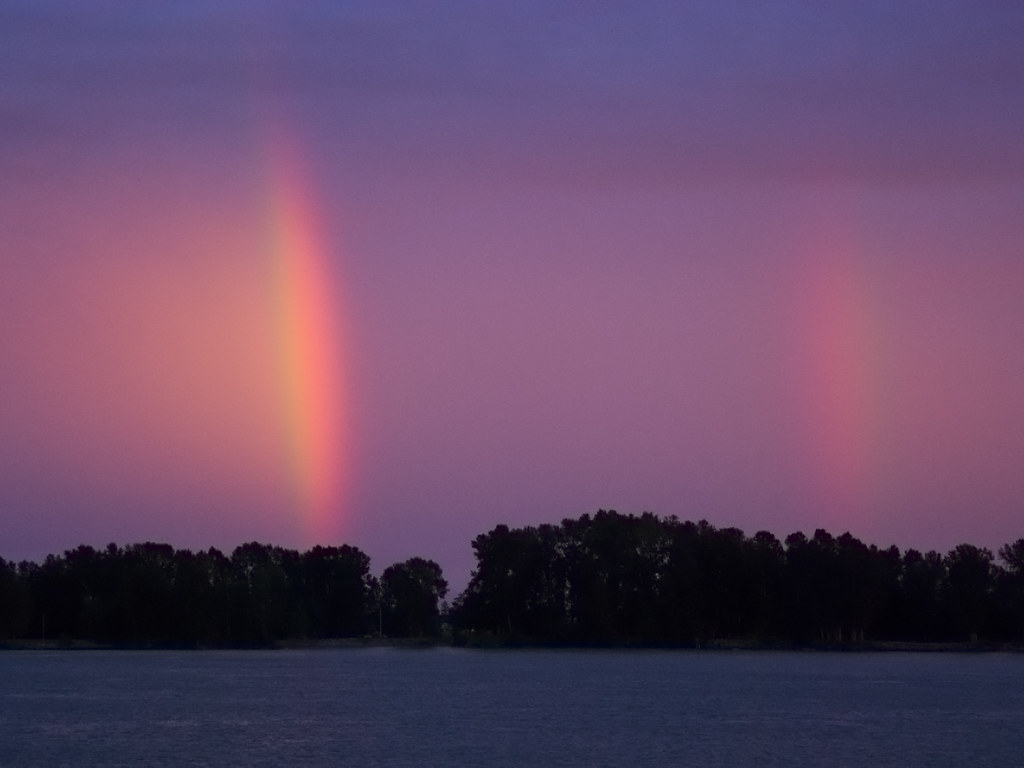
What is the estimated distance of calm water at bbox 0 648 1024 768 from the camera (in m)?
61.6

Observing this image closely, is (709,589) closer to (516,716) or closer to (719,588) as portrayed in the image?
(719,588)

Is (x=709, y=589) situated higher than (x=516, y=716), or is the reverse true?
(x=709, y=589)

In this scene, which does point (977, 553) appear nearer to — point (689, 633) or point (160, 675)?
point (689, 633)

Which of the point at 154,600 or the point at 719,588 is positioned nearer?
the point at 719,588

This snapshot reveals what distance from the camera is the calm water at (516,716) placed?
2426 inches

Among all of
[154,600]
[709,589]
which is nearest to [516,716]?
[709,589]

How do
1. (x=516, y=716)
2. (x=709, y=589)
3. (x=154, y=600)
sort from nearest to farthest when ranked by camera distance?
(x=516, y=716)
(x=709, y=589)
(x=154, y=600)

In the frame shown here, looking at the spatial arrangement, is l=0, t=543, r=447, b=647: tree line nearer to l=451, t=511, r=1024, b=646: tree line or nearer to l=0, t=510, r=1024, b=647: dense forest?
l=0, t=510, r=1024, b=647: dense forest

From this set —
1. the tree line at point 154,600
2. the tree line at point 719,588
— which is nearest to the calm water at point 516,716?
the tree line at point 719,588

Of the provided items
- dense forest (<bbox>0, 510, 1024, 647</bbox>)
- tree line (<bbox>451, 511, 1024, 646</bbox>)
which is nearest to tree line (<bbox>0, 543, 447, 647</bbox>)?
dense forest (<bbox>0, 510, 1024, 647</bbox>)

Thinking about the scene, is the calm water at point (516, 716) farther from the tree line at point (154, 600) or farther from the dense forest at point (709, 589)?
the tree line at point (154, 600)

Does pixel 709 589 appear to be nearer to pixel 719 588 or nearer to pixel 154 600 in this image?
pixel 719 588

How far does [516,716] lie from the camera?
82375 mm

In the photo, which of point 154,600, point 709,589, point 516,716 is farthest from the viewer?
point 154,600
